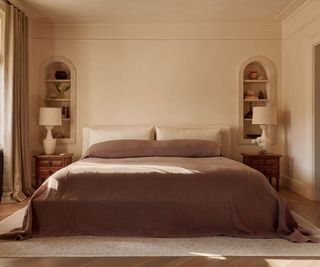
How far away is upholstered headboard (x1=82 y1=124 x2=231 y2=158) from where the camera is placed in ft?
17.9

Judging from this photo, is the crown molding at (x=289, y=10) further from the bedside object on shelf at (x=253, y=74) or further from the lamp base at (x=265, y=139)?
the lamp base at (x=265, y=139)

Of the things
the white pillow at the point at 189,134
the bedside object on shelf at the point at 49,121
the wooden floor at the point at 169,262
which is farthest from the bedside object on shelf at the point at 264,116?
the bedside object on shelf at the point at 49,121

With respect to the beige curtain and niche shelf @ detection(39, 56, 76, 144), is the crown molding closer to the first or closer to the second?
niche shelf @ detection(39, 56, 76, 144)

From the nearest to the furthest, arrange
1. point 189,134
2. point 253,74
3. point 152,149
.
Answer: point 152,149, point 189,134, point 253,74

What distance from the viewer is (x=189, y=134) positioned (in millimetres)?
5441

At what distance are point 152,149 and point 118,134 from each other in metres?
0.80

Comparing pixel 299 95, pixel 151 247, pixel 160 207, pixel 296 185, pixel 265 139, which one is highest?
pixel 299 95

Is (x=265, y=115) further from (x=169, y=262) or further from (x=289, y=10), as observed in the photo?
(x=169, y=262)

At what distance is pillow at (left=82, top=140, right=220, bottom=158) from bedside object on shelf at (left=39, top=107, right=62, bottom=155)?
2.42 feet

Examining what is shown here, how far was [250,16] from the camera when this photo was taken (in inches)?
214

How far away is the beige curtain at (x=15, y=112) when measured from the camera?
4.64m

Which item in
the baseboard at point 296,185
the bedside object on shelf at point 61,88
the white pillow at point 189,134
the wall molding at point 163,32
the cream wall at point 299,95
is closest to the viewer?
the cream wall at point 299,95

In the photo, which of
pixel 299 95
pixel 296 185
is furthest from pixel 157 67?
pixel 296 185

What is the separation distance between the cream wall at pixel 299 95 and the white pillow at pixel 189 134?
1.15 m
